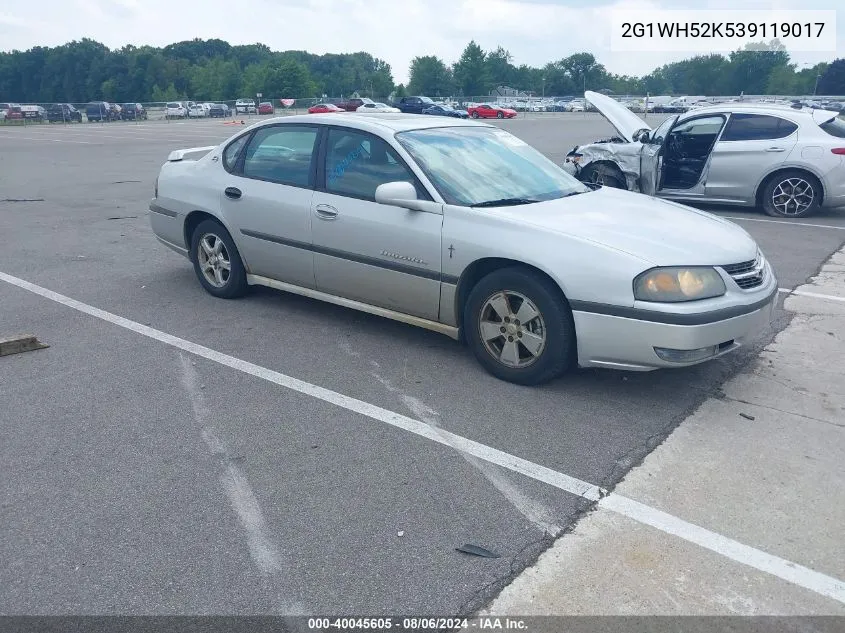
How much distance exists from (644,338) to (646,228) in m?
0.78

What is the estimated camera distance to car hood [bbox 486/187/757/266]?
4.15m

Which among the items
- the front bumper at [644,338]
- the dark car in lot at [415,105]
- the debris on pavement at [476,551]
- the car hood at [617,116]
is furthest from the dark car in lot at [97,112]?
the debris on pavement at [476,551]

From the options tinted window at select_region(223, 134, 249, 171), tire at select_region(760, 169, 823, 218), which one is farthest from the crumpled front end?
tinted window at select_region(223, 134, 249, 171)

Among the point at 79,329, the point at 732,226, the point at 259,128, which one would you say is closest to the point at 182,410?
the point at 79,329

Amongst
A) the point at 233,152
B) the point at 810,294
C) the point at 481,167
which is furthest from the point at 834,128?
the point at 233,152

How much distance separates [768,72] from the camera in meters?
97.0

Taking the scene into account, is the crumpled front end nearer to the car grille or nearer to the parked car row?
the car grille

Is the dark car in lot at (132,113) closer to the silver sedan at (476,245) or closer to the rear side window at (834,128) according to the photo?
the rear side window at (834,128)

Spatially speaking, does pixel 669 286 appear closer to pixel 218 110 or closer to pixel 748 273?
pixel 748 273

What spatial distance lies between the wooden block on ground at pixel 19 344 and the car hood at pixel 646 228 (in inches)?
127

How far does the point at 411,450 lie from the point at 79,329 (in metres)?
3.15

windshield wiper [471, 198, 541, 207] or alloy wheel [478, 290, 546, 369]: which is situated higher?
windshield wiper [471, 198, 541, 207]

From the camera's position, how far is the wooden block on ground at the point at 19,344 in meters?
5.01

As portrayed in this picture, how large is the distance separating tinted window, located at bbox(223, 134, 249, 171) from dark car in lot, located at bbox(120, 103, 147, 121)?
51.7 m
